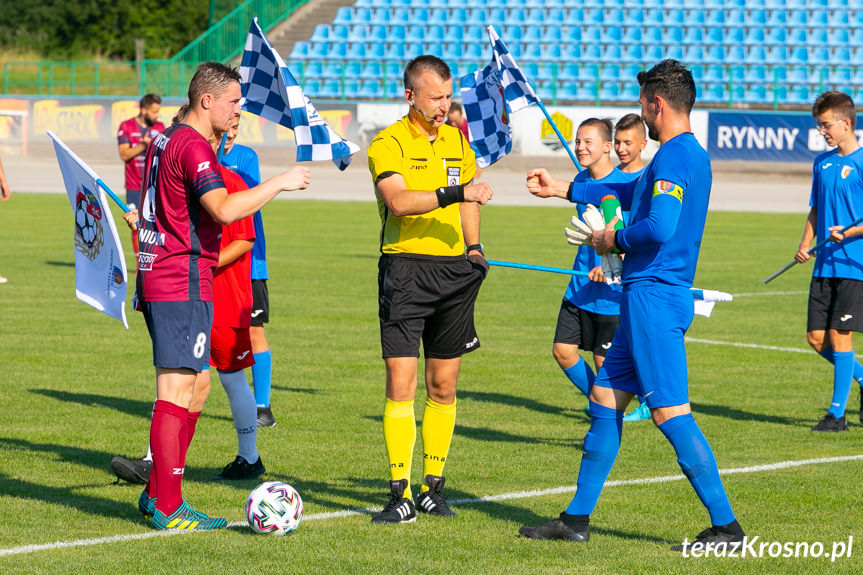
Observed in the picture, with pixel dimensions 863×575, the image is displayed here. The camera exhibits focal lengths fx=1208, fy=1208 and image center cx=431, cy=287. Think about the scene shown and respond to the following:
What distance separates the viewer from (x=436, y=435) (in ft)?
19.7

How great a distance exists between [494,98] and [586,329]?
2069mm

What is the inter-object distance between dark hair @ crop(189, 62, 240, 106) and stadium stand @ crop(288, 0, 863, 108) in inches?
1220

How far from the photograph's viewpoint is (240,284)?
263 inches

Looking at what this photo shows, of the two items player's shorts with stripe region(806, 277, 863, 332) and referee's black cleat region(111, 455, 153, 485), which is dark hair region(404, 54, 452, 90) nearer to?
referee's black cleat region(111, 455, 153, 485)

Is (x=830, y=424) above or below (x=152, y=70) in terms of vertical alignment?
below

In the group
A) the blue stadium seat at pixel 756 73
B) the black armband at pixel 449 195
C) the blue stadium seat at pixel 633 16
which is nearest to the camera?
the black armband at pixel 449 195

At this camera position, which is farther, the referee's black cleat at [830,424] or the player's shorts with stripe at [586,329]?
the referee's black cleat at [830,424]

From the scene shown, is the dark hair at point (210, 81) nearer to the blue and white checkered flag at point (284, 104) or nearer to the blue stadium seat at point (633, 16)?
the blue and white checkered flag at point (284, 104)

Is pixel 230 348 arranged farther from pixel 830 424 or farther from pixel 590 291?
pixel 830 424

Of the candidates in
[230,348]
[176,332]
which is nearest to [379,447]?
[230,348]

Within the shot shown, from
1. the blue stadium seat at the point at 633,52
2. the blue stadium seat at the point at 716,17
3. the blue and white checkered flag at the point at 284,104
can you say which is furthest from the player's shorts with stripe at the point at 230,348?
the blue stadium seat at the point at 716,17

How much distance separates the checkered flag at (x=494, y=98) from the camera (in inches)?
355

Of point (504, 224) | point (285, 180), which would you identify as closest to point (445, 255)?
point (285, 180)

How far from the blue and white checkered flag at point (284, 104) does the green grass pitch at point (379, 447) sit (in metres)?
1.82
